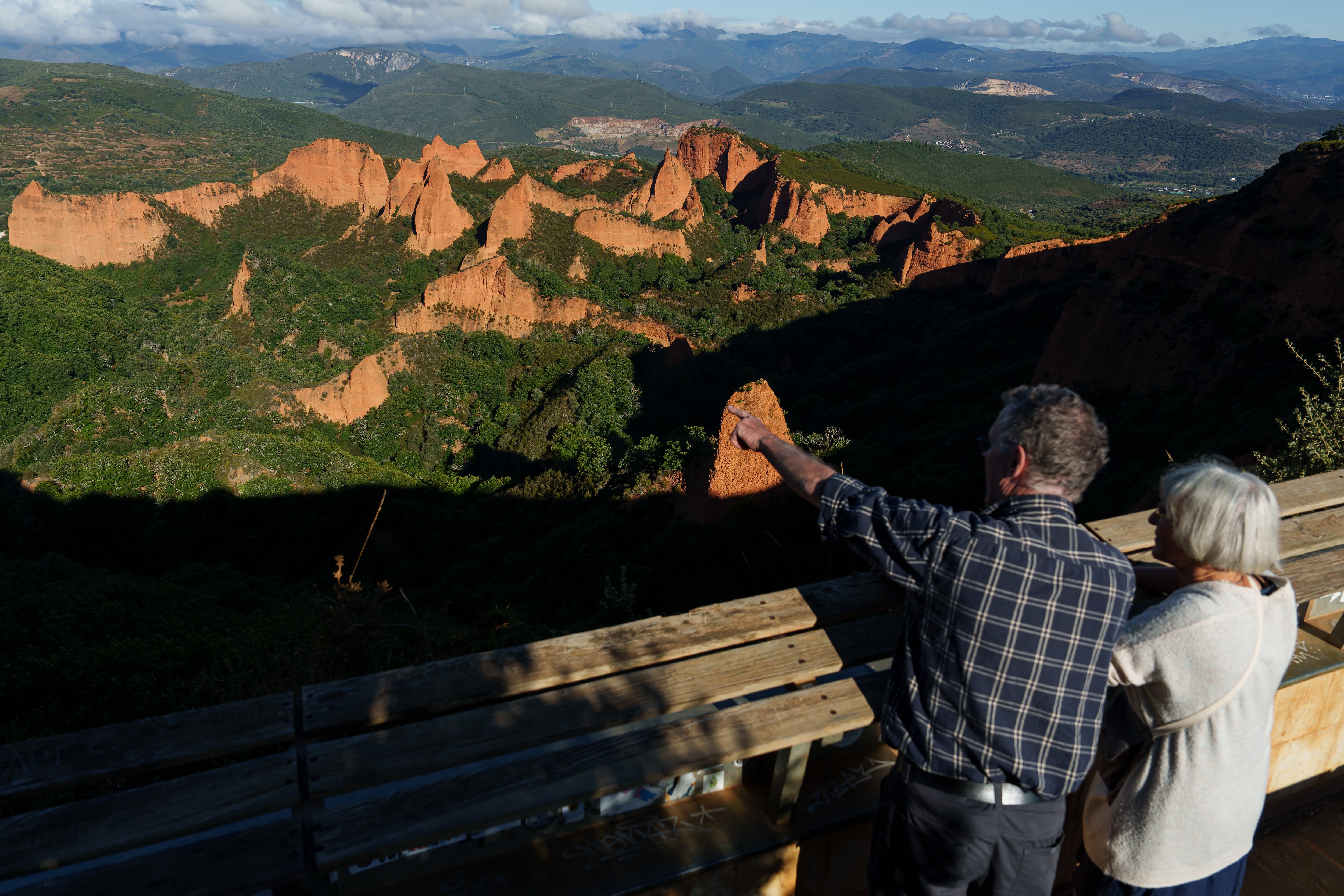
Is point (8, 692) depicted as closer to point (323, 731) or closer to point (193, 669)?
point (193, 669)

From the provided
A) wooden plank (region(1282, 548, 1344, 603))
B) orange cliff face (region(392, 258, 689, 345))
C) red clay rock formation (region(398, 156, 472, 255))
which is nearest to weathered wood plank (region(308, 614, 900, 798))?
wooden plank (region(1282, 548, 1344, 603))

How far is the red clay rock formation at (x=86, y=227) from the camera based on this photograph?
5344 centimetres

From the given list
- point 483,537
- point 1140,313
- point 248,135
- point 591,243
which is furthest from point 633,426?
point 248,135

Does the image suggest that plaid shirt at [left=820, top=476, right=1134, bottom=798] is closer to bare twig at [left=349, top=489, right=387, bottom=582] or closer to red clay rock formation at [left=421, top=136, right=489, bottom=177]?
bare twig at [left=349, top=489, right=387, bottom=582]

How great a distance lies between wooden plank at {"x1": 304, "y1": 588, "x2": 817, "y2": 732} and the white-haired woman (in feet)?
3.13

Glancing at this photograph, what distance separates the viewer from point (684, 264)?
2136 inches

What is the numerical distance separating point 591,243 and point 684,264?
740cm

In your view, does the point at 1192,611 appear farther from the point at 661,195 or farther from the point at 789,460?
the point at 661,195

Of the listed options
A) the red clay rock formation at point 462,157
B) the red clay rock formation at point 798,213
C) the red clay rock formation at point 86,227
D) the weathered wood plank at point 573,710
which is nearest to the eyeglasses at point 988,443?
the weathered wood plank at point 573,710

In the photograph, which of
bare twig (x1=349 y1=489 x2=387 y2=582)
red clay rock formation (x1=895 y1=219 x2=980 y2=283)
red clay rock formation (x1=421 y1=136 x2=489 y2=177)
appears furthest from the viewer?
red clay rock formation (x1=421 y1=136 x2=489 y2=177)

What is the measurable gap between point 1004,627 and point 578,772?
43.3 inches

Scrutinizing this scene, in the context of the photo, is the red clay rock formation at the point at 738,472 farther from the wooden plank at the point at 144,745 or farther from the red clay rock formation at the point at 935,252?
the red clay rock formation at the point at 935,252

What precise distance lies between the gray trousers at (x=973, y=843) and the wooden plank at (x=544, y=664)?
63 cm

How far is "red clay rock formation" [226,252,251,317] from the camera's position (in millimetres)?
42938
